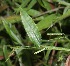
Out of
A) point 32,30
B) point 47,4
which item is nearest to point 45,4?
point 47,4

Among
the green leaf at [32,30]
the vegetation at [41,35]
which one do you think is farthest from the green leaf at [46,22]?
the green leaf at [32,30]

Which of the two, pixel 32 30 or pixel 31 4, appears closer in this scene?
pixel 32 30

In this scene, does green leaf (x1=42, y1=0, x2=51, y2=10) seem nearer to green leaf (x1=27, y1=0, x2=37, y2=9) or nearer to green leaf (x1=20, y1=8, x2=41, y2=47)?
green leaf (x1=27, y1=0, x2=37, y2=9)

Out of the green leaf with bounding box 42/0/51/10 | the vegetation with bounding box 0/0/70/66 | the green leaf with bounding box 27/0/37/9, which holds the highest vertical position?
the green leaf with bounding box 27/0/37/9

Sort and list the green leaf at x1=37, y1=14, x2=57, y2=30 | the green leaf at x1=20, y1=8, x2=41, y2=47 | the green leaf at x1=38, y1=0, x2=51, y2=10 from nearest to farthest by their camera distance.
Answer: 1. the green leaf at x1=20, y1=8, x2=41, y2=47
2. the green leaf at x1=37, y1=14, x2=57, y2=30
3. the green leaf at x1=38, y1=0, x2=51, y2=10

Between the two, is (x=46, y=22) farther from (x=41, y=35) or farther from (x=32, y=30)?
(x=32, y=30)

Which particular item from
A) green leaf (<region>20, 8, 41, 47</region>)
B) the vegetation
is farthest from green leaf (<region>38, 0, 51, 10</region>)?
green leaf (<region>20, 8, 41, 47</region>)

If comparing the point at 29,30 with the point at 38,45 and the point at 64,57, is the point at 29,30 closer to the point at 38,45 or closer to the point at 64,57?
the point at 38,45

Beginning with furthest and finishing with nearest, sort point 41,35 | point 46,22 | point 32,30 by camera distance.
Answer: point 41,35 → point 46,22 → point 32,30

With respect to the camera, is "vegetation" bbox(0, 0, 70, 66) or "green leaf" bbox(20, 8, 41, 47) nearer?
"green leaf" bbox(20, 8, 41, 47)

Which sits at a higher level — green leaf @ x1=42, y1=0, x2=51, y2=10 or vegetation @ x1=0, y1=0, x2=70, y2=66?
green leaf @ x1=42, y1=0, x2=51, y2=10

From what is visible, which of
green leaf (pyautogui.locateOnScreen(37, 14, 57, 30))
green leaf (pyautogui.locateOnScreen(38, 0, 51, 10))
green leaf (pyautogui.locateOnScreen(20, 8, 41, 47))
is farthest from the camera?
green leaf (pyautogui.locateOnScreen(38, 0, 51, 10))

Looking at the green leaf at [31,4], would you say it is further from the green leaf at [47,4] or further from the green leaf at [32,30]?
the green leaf at [32,30]

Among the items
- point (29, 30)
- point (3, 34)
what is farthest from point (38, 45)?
point (3, 34)
